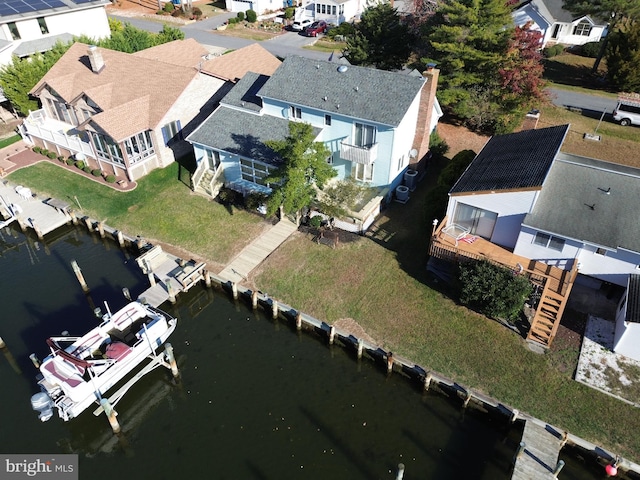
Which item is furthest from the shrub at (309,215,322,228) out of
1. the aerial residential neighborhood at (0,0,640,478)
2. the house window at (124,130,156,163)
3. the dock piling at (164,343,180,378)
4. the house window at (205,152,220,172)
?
the house window at (124,130,156,163)

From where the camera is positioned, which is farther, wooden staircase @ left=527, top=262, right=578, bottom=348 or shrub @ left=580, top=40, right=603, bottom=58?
shrub @ left=580, top=40, right=603, bottom=58

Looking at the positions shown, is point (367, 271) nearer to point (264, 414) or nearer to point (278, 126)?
point (264, 414)

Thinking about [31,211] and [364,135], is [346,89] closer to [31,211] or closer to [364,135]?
[364,135]

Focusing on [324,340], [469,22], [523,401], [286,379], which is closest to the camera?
[523,401]

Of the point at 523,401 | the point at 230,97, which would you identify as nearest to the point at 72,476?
the point at 523,401

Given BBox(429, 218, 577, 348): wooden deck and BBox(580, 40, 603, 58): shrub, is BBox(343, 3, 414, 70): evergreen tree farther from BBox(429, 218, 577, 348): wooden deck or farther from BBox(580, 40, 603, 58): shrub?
BBox(580, 40, 603, 58): shrub

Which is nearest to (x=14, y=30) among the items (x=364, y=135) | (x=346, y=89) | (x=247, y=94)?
(x=247, y=94)

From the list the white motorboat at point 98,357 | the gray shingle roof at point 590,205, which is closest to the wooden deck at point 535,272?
the gray shingle roof at point 590,205
